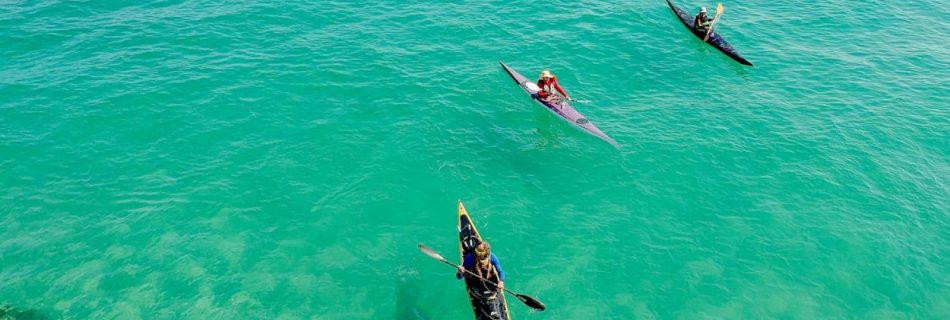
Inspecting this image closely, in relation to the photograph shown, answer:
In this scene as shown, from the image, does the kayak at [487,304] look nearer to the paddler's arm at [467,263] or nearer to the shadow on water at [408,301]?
the paddler's arm at [467,263]

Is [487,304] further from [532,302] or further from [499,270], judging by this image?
[532,302]

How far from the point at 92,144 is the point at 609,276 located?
27.5 metres

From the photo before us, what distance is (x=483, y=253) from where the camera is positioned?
20094mm

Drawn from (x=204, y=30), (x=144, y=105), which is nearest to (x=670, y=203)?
(x=144, y=105)

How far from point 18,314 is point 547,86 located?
2668 centimetres

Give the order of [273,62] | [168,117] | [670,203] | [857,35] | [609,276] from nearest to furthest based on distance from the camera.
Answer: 1. [609,276]
2. [670,203]
3. [168,117]
4. [273,62]
5. [857,35]

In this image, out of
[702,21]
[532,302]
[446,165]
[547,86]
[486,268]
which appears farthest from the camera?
[702,21]

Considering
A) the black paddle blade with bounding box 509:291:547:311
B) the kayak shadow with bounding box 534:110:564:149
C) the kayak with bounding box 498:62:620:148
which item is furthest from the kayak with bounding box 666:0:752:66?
the black paddle blade with bounding box 509:291:547:311

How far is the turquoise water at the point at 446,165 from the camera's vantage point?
23.3 m

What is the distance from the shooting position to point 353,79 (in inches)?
1421

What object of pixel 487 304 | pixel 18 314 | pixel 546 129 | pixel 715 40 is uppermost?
pixel 715 40

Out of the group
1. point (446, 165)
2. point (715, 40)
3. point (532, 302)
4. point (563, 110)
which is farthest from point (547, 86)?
point (532, 302)

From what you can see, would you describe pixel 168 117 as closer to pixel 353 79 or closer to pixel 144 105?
pixel 144 105

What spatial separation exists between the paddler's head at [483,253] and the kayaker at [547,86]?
578 inches
